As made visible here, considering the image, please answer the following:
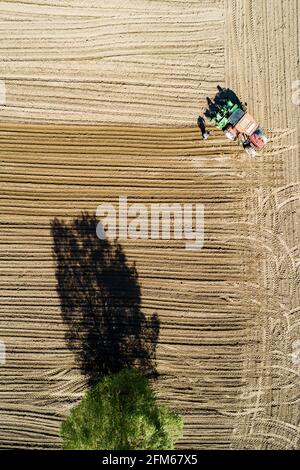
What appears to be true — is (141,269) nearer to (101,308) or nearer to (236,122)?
(101,308)

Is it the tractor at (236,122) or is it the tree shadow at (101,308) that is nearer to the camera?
the tractor at (236,122)

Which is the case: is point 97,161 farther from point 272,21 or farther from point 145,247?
point 272,21

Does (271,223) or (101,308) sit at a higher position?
(271,223)

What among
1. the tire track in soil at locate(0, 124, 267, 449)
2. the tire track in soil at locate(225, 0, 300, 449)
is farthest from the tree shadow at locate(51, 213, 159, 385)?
the tire track in soil at locate(225, 0, 300, 449)

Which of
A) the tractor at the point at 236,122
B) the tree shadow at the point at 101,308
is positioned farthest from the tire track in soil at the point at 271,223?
the tree shadow at the point at 101,308

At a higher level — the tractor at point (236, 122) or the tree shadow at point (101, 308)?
the tractor at point (236, 122)

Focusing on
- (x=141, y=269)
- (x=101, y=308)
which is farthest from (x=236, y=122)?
(x=101, y=308)

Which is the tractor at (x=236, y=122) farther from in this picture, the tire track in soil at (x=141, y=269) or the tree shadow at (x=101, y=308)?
the tree shadow at (x=101, y=308)
